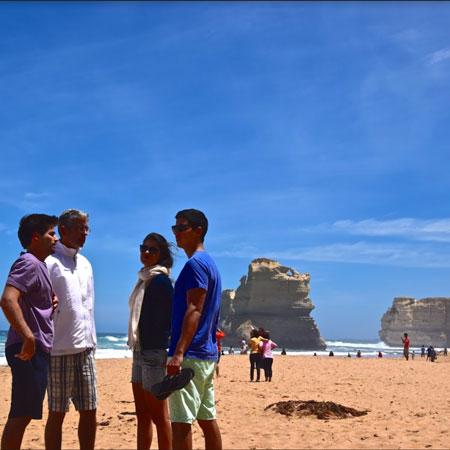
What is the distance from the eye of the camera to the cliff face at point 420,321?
132m

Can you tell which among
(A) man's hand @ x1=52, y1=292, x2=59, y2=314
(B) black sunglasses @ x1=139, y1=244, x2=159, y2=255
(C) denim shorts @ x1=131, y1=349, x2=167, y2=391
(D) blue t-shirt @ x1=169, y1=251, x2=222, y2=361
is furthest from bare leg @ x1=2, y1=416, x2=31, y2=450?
(B) black sunglasses @ x1=139, y1=244, x2=159, y2=255

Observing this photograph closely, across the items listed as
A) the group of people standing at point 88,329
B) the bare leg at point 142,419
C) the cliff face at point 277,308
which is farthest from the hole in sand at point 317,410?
the cliff face at point 277,308

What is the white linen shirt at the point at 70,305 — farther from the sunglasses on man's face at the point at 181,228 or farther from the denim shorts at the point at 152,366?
the sunglasses on man's face at the point at 181,228

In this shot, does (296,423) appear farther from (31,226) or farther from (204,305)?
(31,226)

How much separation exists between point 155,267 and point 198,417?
138cm

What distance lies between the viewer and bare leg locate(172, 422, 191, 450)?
12.2ft

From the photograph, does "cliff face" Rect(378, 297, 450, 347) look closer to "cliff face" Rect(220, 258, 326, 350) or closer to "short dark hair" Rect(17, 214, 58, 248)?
"cliff face" Rect(220, 258, 326, 350)

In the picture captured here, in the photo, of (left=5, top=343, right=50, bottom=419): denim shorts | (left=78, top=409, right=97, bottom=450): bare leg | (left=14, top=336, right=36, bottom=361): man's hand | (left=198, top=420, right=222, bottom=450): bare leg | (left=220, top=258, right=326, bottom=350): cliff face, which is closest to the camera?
(left=14, top=336, right=36, bottom=361): man's hand

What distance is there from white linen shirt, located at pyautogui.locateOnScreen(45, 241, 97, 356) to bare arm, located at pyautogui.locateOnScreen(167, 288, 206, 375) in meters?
0.94

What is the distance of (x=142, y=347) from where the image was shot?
4387mm

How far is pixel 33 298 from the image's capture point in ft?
12.6

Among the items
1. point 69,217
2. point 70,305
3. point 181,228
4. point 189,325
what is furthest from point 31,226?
point 189,325

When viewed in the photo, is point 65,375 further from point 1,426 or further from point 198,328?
point 1,426

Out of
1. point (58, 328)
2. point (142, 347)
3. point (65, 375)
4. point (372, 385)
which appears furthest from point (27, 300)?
point (372, 385)
